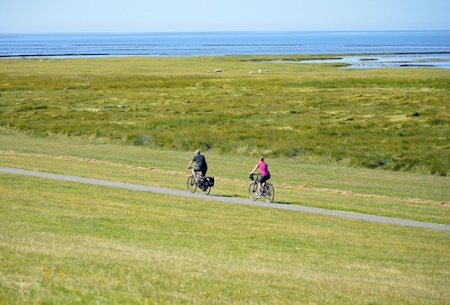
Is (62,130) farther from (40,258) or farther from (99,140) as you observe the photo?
(40,258)

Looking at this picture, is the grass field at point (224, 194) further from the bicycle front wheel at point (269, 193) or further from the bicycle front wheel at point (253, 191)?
the bicycle front wheel at point (253, 191)

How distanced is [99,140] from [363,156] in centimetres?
2093

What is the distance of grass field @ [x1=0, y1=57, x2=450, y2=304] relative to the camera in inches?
517

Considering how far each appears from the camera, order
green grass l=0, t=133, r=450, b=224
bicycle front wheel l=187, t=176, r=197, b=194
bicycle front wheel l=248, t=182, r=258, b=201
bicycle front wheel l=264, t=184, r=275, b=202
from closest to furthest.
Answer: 1. bicycle front wheel l=264, t=184, r=275, b=202
2. bicycle front wheel l=248, t=182, r=258, b=201
3. green grass l=0, t=133, r=450, b=224
4. bicycle front wheel l=187, t=176, r=197, b=194

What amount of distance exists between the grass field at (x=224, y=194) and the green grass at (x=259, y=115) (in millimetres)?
206

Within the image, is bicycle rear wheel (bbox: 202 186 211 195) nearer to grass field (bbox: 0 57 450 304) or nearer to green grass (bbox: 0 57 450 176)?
grass field (bbox: 0 57 450 304)

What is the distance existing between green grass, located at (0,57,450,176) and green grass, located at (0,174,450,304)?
810 inches

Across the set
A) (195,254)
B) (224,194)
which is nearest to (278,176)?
(224,194)

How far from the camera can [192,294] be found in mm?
11828

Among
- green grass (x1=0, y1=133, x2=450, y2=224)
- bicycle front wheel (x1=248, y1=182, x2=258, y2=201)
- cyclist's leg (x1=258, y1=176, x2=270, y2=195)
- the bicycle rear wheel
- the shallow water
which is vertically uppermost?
cyclist's leg (x1=258, y1=176, x2=270, y2=195)

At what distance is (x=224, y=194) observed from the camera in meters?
30.4

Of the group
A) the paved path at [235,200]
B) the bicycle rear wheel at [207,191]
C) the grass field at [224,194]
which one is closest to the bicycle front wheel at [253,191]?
the paved path at [235,200]

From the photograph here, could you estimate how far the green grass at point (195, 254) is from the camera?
1195 cm

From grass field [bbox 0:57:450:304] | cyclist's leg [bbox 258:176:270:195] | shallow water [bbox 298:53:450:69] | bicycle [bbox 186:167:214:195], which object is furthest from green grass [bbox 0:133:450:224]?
shallow water [bbox 298:53:450:69]
